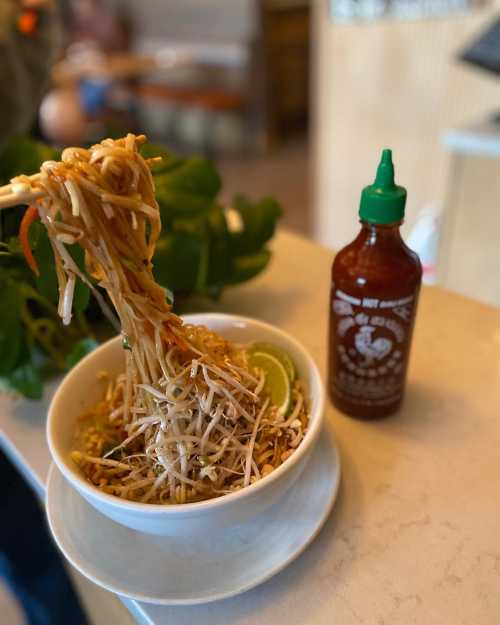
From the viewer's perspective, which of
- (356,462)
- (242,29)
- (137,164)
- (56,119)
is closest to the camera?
(137,164)

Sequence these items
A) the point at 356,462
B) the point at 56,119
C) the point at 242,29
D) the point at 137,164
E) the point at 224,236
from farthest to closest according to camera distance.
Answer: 1. the point at 242,29
2. the point at 56,119
3. the point at 224,236
4. the point at 356,462
5. the point at 137,164

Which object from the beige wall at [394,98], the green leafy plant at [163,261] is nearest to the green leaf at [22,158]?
the green leafy plant at [163,261]

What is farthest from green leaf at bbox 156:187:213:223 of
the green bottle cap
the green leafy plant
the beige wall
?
the beige wall

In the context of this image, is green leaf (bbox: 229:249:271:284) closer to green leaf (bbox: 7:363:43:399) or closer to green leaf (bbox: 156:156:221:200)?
green leaf (bbox: 156:156:221:200)

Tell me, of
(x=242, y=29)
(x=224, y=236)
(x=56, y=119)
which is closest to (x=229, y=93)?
(x=242, y=29)

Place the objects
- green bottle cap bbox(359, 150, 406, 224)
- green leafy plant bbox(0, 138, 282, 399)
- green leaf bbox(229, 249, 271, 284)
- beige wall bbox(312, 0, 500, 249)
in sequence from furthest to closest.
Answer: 1. beige wall bbox(312, 0, 500, 249)
2. green leaf bbox(229, 249, 271, 284)
3. green leafy plant bbox(0, 138, 282, 399)
4. green bottle cap bbox(359, 150, 406, 224)

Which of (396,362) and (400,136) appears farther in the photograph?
(400,136)

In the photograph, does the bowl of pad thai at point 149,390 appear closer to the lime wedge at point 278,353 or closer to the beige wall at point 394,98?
the lime wedge at point 278,353

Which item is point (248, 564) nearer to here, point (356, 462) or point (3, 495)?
point (356, 462)
